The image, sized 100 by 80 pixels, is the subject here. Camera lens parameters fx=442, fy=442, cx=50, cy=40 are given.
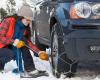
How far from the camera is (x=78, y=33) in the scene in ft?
17.5

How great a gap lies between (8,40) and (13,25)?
9.1 inches

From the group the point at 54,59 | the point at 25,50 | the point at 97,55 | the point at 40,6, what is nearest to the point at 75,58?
the point at 97,55

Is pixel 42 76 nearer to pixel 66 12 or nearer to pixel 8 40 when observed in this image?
pixel 8 40

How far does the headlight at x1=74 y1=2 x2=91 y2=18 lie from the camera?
536 centimetres

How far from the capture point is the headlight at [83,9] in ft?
17.6

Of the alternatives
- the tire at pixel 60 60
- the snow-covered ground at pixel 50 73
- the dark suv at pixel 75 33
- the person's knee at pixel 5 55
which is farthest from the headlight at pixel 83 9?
the person's knee at pixel 5 55

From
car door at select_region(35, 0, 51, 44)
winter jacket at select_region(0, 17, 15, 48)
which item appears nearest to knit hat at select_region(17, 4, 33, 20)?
winter jacket at select_region(0, 17, 15, 48)

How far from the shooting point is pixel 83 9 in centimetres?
539

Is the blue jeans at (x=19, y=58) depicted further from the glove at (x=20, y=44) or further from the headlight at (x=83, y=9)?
the headlight at (x=83, y=9)

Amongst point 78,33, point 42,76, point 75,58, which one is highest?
point 78,33

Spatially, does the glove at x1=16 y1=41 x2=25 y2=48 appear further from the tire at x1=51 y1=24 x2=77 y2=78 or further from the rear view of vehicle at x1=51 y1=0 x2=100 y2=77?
the rear view of vehicle at x1=51 y1=0 x2=100 y2=77

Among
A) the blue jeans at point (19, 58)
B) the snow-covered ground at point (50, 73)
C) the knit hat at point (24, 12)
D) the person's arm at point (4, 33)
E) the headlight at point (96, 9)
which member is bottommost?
the snow-covered ground at point (50, 73)

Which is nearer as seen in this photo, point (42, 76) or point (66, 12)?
point (66, 12)

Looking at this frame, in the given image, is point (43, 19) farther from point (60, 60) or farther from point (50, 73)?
point (60, 60)
